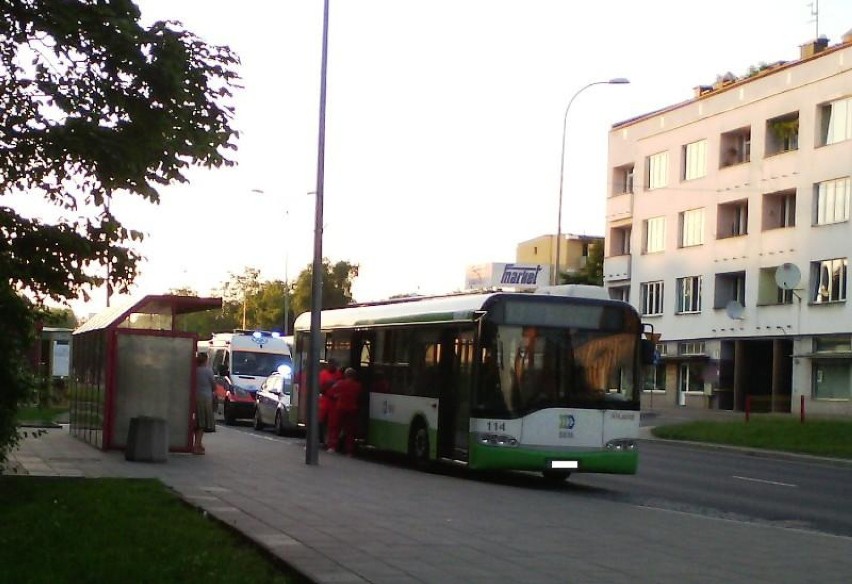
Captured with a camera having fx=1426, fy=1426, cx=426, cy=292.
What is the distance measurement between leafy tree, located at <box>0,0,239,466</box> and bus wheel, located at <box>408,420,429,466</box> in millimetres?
8485

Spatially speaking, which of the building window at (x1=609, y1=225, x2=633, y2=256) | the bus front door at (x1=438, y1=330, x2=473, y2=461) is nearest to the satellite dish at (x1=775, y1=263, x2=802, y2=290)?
the building window at (x1=609, y1=225, x2=633, y2=256)

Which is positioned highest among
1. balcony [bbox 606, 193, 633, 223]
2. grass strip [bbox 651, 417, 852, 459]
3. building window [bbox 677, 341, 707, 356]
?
balcony [bbox 606, 193, 633, 223]

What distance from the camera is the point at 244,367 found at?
42688 millimetres

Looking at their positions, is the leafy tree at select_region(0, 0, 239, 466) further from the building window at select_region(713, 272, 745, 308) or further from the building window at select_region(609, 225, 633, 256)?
the building window at select_region(609, 225, 633, 256)

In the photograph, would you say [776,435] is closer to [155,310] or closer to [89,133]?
[155,310]

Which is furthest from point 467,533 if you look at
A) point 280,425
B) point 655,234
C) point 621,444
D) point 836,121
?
point 655,234

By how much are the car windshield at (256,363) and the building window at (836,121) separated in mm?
23584

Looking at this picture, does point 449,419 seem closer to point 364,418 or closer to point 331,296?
point 364,418

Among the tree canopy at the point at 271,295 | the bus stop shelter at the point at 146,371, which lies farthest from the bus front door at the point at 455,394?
the tree canopy at the point at 271,295

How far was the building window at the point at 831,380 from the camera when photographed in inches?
2085

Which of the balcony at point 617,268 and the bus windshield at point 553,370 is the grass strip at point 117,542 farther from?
the balcony at point 617,268

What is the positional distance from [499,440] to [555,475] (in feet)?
7.69

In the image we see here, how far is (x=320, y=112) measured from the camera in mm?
23469

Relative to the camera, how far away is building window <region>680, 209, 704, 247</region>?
208 ft
